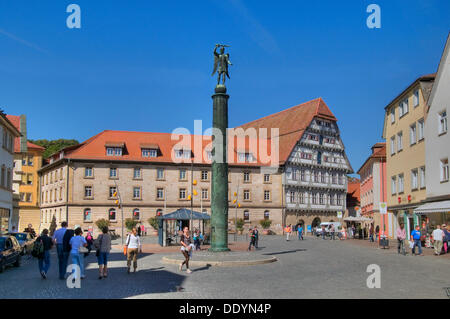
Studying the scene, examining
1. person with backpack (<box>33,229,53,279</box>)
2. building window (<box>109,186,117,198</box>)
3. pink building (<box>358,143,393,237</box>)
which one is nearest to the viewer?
person with backpack (<box>33,229,53,279</box>)

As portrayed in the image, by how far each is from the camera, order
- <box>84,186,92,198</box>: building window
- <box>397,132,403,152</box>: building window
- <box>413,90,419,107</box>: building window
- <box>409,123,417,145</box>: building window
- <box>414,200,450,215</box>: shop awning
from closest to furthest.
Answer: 1. <box>414,200,450,215</box>: shop awning
2. <box>413,90,419,107</box>: building window
3. <box>409,123,417,145</box>: building window
4. <box>397,132,403,152</box>: building window
5. <box>84,186,92,198</box>: building window

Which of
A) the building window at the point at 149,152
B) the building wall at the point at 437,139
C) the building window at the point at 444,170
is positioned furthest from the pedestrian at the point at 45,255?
the building window at the point at 149,152

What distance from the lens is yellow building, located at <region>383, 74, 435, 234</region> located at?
1442 inches

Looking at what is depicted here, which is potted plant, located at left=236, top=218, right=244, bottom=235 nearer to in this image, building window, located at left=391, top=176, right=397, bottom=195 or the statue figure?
building window, located at left=391, top=176, right=397, bottom=195

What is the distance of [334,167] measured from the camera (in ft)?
244

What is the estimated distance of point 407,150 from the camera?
39875 millimetres

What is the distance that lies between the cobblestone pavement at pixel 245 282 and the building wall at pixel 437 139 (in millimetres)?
12654

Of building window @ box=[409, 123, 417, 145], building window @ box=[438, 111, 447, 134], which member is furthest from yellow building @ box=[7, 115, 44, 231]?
building window @ box=[438, 111, 447, 134]

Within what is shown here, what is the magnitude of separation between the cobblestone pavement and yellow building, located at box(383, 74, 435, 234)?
17027 millimetres

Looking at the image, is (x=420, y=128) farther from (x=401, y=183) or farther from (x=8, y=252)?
(x=8, y=252)

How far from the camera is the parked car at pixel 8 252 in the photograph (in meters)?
19.0

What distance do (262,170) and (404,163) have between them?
Answer: 29754 millimetres
